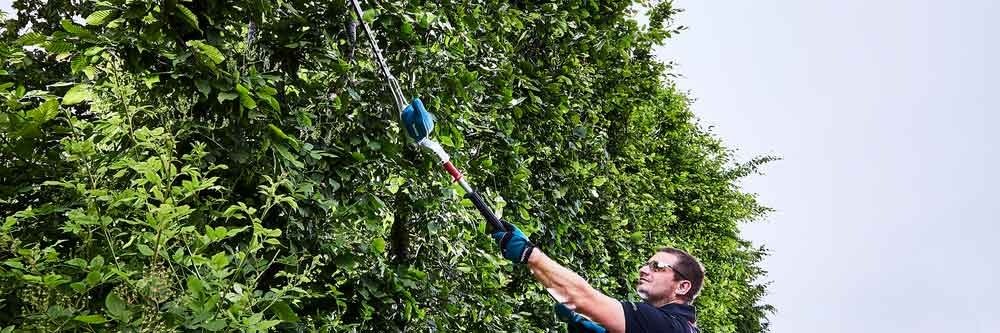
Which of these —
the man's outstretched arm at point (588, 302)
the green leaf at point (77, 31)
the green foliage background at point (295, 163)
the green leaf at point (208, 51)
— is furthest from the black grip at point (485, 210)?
the green leaf at point (77, 31)

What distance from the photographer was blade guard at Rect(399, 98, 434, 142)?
3941 mm

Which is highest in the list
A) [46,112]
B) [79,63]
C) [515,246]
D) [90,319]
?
[515,246]

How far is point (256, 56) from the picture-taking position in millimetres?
4293

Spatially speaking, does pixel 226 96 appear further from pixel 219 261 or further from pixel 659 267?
pixel 659 267

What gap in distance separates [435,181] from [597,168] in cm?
318

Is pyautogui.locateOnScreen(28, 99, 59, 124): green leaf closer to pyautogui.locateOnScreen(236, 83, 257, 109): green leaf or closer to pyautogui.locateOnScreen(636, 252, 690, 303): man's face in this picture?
pyautogui.locateOnScreen(236, 83, 257, 109): green leaf

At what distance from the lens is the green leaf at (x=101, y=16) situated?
3338 mm

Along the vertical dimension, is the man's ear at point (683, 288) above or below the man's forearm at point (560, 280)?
above

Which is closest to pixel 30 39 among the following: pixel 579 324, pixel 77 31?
pixel 77 31

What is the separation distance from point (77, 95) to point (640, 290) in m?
2.76

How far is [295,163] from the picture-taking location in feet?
12.1

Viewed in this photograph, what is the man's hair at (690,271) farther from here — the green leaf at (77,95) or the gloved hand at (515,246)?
the green leaf at (77,95)

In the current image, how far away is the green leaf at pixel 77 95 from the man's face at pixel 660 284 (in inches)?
107

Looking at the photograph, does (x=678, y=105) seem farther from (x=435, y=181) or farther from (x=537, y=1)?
(x=435, y=181)
